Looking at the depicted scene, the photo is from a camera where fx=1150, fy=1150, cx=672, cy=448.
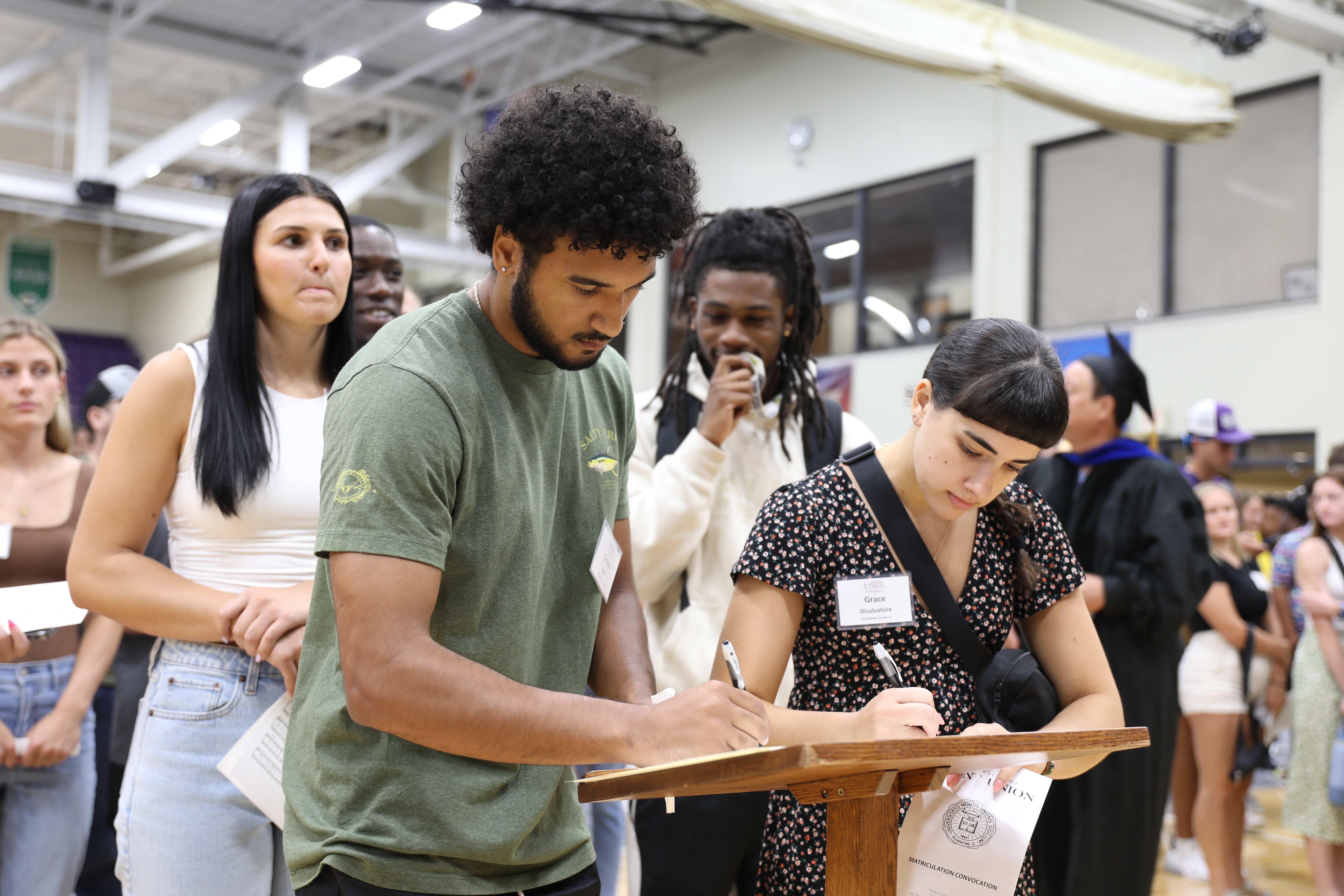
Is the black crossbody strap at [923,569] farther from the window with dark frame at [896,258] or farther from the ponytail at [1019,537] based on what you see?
the window with dark frame at [896,258]

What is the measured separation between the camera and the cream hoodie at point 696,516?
1984mm

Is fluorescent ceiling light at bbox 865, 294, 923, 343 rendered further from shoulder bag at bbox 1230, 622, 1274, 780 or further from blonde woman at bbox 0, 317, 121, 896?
blonde woman at bbox 0, 317, 121, 896

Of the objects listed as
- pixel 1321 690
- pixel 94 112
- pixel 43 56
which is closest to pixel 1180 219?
pixel 1321 690

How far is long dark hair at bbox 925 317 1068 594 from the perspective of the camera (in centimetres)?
150

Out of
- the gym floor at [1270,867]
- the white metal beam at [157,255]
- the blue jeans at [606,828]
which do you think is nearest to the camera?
the blue jeans at [606,828]

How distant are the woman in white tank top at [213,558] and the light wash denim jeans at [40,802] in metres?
0.79

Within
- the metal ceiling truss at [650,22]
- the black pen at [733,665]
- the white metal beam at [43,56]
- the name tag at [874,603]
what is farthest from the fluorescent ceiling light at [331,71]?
the black pen at [733,665]

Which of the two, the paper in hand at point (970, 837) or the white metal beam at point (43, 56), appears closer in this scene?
the paper in hand at point (970, 837)

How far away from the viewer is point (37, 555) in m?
2.47

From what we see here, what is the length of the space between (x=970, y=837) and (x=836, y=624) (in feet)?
1.13

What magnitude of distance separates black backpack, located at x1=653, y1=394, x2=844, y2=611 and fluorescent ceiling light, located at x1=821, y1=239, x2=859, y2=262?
7.75 m

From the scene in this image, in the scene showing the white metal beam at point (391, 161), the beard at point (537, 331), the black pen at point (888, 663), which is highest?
the white metal beam at point (391, 161)

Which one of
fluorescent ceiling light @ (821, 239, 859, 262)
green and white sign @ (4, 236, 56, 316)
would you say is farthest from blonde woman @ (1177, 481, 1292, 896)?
green and white sign @ (4, 236, 56, 316)

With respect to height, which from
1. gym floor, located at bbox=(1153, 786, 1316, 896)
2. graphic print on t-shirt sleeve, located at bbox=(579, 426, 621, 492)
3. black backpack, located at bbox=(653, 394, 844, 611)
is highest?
black backpack, located at bbox=(653, 394, 844, 611)
